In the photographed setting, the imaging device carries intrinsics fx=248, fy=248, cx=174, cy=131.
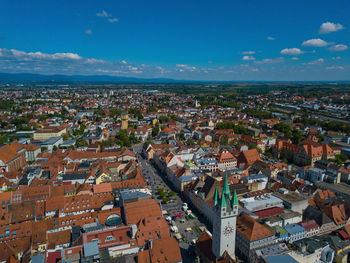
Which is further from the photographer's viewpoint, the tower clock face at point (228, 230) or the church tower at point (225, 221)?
the tower clock face at point (228, 230)

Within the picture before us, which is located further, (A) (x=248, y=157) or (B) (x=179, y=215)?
(A) (x=248, y=157)

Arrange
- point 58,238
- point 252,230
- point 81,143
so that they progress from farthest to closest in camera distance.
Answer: point 81,143
point 58,238
point 252,230

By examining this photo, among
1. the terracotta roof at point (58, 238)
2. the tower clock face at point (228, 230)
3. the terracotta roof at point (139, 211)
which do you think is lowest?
the terracotta roof at point (58, 238)

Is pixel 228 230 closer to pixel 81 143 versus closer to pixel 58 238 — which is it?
pixel 58 238

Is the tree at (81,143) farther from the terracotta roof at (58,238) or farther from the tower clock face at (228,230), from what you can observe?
the tower clock face at (228,230)

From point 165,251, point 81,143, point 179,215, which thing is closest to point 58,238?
point 165,251

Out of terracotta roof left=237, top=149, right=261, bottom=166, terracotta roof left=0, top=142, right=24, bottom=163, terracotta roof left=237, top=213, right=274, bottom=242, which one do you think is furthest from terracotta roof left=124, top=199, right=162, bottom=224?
terracotta roof left=0, top=142, right=24, bottom=163

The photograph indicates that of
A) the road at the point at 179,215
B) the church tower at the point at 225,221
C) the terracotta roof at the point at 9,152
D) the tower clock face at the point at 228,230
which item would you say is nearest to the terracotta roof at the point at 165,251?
the road at the point at 179,215

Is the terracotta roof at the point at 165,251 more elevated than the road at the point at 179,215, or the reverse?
the terracotta roof at the point at 165,251

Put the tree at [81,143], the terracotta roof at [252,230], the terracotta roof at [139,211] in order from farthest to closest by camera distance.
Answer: the tree at [81,143], the terracotta roof at [139,211], the terracotta roof at [252,230]

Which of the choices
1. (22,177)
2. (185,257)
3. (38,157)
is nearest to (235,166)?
(185,257)
